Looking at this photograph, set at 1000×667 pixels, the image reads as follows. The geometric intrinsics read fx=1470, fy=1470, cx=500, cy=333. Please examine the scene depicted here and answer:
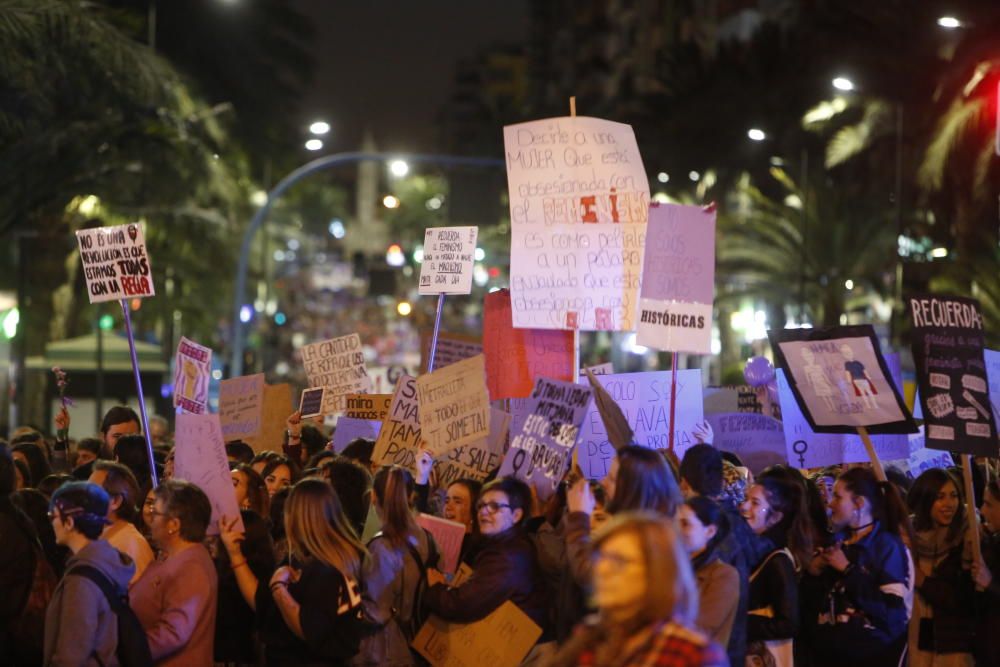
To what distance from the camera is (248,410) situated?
37.5 feet

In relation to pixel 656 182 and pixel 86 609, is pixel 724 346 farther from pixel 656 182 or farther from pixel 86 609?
pixel 86 609

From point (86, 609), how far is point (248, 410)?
217 inches

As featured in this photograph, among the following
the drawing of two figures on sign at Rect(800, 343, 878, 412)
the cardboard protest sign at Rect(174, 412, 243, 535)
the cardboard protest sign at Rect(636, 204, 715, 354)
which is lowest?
the cardboard protest sign at Rect(174, 412, 243, 535)

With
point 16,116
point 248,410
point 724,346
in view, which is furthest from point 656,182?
point 248,410

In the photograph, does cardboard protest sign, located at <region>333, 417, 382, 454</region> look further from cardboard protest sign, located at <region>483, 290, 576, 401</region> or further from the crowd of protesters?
the crowd of protesters

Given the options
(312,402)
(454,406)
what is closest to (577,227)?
(454,406)

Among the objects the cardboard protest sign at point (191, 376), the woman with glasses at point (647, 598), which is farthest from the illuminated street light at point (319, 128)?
the woman with glasses at point (647, 598)

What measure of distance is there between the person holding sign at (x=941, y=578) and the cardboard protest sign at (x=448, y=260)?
Answer: 12.7ft

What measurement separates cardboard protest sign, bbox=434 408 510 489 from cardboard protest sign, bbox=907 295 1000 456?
2.51 m

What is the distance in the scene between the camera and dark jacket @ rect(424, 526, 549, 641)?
270 inches

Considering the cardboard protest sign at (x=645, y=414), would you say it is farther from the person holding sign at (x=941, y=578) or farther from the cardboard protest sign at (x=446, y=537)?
the cardboard protest sign at (x=446, y=537)

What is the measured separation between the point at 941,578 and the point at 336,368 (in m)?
5.84

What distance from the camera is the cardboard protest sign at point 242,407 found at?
37.3 feet

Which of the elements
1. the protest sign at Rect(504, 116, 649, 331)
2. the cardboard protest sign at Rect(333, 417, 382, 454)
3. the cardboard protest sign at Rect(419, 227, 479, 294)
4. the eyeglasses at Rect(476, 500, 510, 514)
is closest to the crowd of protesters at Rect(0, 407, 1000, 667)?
the eyeglasses at Rect(476, 500, 510, 514)
